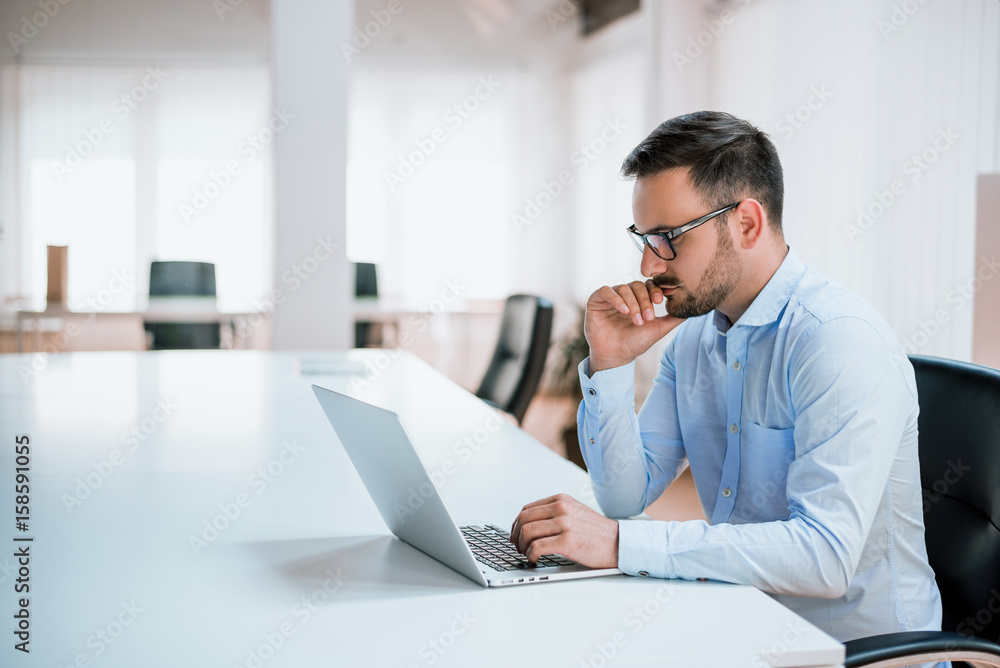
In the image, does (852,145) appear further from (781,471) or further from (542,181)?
(542,181)

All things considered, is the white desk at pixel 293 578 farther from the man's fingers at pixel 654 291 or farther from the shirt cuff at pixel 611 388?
the man's fingers at pixel 654 291

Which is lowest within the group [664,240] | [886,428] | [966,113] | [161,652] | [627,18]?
[161,652]

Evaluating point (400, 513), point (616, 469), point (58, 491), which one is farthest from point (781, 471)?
point (58, 491)

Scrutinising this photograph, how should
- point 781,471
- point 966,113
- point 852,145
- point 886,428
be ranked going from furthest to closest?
point 852,145, point 966,113, point 781,471, point 886,428

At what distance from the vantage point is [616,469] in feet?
4.48

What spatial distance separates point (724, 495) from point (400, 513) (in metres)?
0.55

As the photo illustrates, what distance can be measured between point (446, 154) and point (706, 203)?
5614 millimetres
